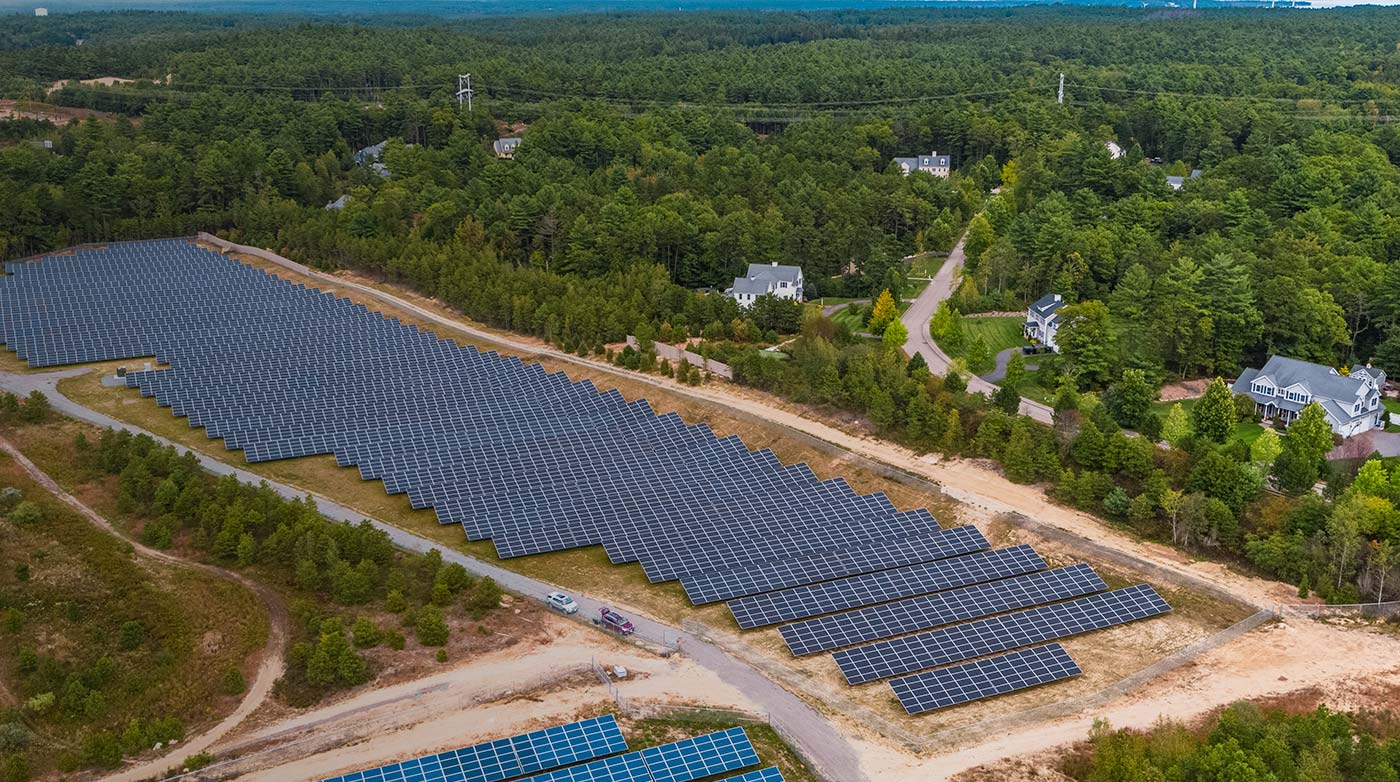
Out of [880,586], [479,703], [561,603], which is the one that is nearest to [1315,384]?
[880,586]

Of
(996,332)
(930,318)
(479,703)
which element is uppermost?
(930,318)

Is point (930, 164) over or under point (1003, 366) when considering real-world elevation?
over

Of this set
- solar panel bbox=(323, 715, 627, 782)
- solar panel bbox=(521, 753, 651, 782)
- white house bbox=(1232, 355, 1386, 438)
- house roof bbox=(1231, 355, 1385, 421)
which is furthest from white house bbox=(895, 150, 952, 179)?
solar panel bbox=(521, 753, 651, 782)

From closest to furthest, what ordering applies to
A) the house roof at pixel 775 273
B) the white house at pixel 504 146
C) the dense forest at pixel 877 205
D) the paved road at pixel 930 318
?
the dense forest at pixel 877 205, the paved road at pixel 930 318, the house roof at pixel 775 273, the white house at pixel 504 146

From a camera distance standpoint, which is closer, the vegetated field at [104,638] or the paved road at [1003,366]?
the vegetated field at [104,638]

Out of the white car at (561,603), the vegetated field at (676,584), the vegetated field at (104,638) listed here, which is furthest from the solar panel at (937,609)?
the vegetated field at (104,638)

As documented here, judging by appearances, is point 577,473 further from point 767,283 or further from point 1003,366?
point 767,283

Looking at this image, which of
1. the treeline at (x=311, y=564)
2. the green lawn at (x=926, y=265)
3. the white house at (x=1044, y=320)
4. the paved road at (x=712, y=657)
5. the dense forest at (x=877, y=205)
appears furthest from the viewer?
the green lawn at (x=926, y=265)

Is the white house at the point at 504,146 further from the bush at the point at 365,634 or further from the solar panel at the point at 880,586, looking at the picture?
the bush at the point at 365,634
